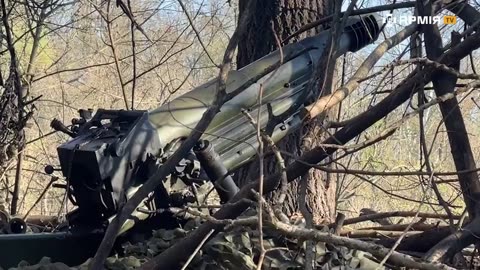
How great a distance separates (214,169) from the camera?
3309 mm

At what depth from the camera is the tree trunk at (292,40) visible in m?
4.52

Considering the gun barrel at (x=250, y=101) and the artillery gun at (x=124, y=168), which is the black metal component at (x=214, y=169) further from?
the gun barrel at (x=250, y=101)

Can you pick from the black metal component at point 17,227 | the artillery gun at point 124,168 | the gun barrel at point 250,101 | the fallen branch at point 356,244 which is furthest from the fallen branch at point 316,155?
the black metal component at point 17,227

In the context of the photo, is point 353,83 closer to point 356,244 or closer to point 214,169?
point 214,169

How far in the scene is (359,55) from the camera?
5246 mm

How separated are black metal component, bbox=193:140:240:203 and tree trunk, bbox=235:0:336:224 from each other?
3.59 ft

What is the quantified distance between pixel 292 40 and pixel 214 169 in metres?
1.49

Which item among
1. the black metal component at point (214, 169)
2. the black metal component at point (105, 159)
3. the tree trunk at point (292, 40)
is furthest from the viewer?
the tree trunk at point (292, 40)

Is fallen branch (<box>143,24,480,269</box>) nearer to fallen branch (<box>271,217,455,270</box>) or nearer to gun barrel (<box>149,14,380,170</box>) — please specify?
gun barrel (<box>149,14,380,170</box>)

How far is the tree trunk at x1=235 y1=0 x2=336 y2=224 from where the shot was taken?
14.8 ft

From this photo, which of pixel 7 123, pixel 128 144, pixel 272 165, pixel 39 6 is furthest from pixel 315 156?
pixel 39 6

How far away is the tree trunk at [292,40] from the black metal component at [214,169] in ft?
3.59

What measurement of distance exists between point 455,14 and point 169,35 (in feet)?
16.9

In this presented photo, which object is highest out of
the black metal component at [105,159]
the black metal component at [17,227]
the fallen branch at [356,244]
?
the black metal component at [105,159]
